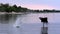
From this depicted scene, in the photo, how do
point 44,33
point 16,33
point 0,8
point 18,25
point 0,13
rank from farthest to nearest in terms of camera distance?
1. point 0,13
2. point 0,8
3. point 18,25
4. point 16,33
5. point 44,33

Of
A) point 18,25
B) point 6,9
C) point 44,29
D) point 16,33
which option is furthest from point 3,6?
point 44,29

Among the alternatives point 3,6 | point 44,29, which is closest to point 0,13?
point 3,6

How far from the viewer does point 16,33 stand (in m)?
19.6

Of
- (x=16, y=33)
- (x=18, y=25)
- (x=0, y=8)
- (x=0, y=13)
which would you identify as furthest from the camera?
A: (x=0, y=13)

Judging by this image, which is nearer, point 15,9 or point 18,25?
point 18,25

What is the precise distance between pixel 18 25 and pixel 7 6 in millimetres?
61578

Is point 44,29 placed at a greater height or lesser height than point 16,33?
greater

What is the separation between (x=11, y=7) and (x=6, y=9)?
1.93 meters

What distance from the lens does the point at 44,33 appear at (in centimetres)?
1305

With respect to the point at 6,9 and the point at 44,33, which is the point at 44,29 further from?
the point at 6,9

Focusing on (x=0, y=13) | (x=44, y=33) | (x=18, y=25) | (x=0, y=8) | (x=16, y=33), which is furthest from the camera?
(x=0, y=13)

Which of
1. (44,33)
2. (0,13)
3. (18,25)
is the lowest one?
(0,13)

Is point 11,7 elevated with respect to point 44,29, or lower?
lower

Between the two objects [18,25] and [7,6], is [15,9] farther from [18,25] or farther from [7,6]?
[18,25]
